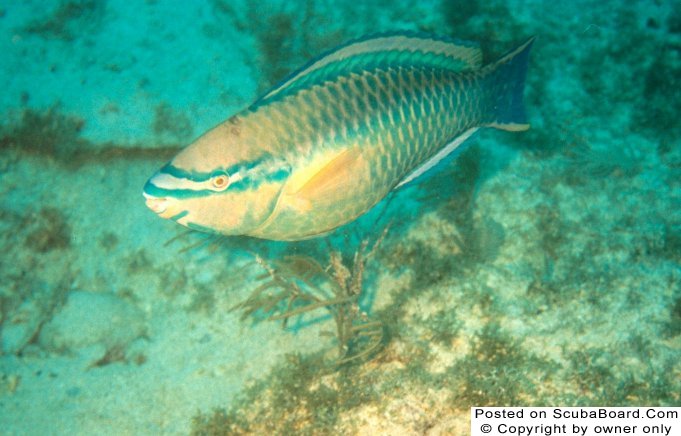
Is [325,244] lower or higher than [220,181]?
lower

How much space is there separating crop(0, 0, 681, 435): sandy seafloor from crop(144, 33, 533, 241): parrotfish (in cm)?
121

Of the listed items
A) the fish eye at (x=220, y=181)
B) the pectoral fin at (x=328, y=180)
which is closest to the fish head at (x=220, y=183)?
the fish eye at (x=220, y=181)

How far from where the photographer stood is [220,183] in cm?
210

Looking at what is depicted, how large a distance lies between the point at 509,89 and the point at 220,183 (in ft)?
7.05

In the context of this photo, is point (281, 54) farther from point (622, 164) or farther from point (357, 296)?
point (622, 164)

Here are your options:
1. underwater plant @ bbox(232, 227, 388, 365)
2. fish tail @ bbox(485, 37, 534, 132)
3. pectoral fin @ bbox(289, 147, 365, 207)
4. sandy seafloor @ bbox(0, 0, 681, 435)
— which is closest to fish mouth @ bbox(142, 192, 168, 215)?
pectoral fin @ bbox(289, 147, 365, 207)

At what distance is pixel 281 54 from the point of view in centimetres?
493

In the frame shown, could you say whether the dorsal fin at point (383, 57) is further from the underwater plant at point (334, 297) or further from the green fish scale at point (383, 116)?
the underwater plant at point (334, 297)

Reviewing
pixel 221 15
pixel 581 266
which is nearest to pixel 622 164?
pixel 581 266

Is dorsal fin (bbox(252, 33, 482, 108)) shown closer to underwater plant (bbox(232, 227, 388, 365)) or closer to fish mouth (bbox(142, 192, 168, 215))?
fish mouth (bbox(142, 192, 168, 215))

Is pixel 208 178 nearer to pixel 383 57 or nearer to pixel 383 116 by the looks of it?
pixel 383 116

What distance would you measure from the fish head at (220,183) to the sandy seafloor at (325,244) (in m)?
1.53

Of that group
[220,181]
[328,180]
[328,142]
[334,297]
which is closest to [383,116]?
[328,142]

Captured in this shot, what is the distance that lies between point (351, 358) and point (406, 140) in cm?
157
